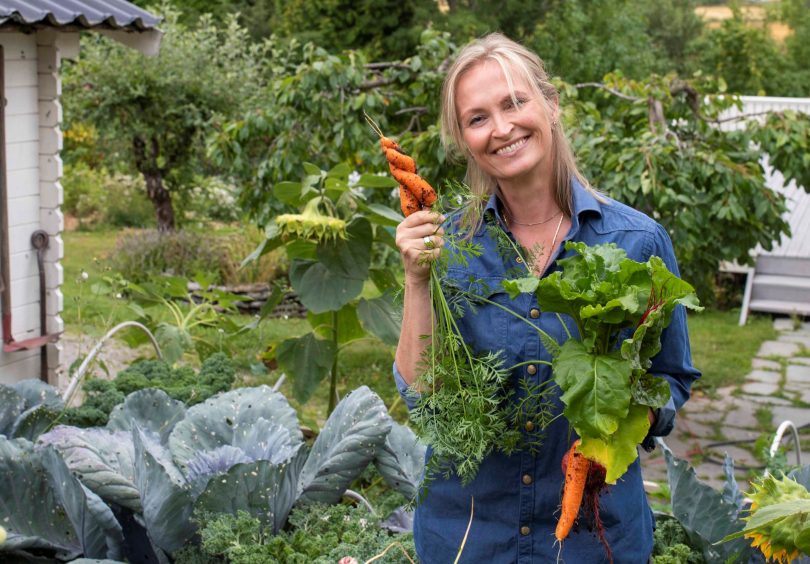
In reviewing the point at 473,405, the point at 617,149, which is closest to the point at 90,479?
the point at 473,405

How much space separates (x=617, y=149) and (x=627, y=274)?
4.21 metres

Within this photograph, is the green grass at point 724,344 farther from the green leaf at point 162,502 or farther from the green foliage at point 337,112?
the green leaf at point 162,502

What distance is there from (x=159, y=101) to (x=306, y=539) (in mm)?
9415

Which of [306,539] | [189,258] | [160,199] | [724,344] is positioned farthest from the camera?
[160,199]

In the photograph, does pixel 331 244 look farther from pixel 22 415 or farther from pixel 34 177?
pixel 34 177

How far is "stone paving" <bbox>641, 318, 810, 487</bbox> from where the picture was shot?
5.90 metres

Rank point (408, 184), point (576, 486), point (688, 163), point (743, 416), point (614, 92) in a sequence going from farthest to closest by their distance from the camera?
point (743, 416), point (614, 92), point (688, 163), point (408, 184), point (576, 486)

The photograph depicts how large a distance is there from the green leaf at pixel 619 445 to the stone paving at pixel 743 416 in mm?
3605

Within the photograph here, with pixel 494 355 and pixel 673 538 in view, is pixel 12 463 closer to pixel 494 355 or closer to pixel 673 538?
pixel 494 355

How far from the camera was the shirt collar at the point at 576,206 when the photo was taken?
199cm

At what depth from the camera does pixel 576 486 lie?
182 cm

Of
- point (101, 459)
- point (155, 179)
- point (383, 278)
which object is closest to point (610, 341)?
point (101, 459)

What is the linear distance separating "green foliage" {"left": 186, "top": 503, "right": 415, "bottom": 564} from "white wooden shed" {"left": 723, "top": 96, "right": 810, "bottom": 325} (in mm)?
7680

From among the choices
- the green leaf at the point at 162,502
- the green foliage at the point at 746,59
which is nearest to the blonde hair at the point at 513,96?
the green leaf at the point at 162,502
